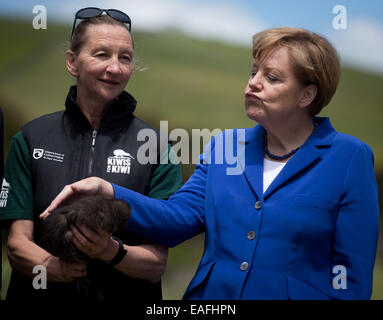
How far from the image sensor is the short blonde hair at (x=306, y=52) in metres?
1.81

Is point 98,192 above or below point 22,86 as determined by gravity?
below

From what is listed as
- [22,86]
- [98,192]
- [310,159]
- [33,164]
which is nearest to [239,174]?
[310,159]

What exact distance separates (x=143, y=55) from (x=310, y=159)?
914 mm

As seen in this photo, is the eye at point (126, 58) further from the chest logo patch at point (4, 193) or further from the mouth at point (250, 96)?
the chest logo patch at point (4, 193)

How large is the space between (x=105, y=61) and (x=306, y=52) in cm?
74

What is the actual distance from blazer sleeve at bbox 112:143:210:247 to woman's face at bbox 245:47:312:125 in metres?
0.33

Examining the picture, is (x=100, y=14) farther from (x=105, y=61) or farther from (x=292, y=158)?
(x=292, y=158)

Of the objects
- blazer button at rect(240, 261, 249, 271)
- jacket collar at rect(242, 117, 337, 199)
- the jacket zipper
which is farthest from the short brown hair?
blazer button at rect(240, 261, 249, 271)

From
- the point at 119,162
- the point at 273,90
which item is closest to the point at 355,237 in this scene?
the point at 273,90

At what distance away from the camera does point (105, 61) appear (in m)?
1.98

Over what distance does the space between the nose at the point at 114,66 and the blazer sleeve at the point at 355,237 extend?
0.92 m
